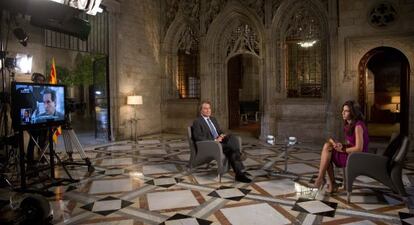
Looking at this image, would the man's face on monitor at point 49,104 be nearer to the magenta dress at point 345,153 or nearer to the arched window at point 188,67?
the magenta dress at point 345,153

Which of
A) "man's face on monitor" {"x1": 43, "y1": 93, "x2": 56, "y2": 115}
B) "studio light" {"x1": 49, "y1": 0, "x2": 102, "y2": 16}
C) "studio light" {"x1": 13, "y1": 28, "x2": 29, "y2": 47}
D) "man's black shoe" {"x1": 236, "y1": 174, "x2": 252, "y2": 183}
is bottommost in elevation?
"man's black shoe" {"x1": 236, "y1": 174, "x2": 252, "y2": 183}

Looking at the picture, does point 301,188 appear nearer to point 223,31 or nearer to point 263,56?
point 263,56

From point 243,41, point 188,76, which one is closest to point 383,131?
point 243,41

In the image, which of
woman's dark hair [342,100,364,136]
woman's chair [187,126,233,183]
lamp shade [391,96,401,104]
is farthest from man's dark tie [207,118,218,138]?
lamp shade [391,96,401,104]

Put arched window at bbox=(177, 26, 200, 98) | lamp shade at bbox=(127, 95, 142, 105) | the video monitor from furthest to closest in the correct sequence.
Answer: arched window at bbox=(177, 26, 200, 98)
lamp shade at bbox=(127, 95, 142, 105)
the video monitor

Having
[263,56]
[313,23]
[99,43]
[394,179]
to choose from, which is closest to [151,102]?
[99,43]

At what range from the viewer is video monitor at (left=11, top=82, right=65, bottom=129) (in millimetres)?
3562

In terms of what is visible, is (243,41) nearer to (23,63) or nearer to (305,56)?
(305,56)

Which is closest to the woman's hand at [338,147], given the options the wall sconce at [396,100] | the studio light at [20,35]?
the studio light at [20,35]

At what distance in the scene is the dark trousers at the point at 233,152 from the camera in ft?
13.8

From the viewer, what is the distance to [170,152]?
635cm

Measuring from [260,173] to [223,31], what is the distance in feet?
16.7

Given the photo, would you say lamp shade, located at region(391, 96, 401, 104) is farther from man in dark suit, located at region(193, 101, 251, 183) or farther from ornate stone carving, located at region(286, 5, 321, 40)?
man in dark suit, located at region(193, 101, 251, 183)

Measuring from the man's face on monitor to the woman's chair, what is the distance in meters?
1.80
